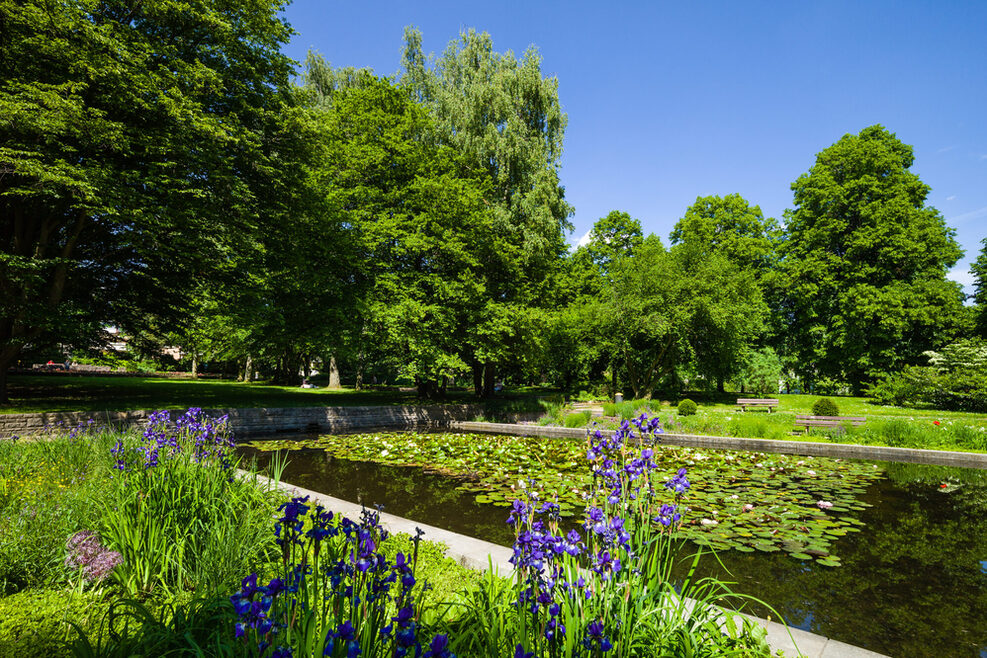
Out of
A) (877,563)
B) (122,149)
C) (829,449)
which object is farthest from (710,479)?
(122,149)

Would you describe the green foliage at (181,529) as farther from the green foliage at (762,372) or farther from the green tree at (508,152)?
the green foliage at (762,372)

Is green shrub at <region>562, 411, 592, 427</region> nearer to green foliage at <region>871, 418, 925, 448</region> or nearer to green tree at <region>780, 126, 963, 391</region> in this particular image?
green foliage at <region>871, 418, 925, 448</region>

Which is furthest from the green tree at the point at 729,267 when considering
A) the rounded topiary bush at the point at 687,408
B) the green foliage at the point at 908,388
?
the rounded topiary bush at the point at 687,408

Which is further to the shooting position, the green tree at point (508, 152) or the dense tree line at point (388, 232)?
the green tree at point (508, 152)

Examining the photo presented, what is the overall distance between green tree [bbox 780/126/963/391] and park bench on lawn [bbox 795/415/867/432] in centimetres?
1553

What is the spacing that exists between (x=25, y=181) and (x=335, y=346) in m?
9.01

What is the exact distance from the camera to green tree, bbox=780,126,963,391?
937 inches

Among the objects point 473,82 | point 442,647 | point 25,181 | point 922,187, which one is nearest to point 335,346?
point 25,181

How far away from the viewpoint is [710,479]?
7.57 m

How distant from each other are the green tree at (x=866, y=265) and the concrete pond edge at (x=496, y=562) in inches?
1103


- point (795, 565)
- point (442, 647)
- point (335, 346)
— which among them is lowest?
point (795, 565)

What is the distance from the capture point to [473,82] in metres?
20.9

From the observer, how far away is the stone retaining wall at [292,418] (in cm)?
971

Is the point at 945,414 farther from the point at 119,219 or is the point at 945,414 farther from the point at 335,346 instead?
the point at 119,219
